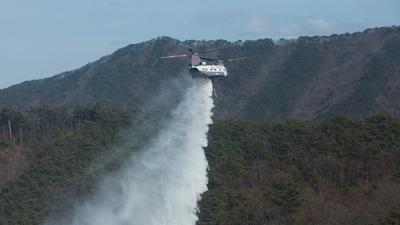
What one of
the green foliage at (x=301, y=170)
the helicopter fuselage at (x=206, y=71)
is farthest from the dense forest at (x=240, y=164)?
the helicopter fuselage at (x=206, y=71)

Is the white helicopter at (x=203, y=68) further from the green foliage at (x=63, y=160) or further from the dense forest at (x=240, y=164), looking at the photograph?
the green foliage at (x=63, y=160)

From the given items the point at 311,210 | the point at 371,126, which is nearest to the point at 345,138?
the point at 371,126

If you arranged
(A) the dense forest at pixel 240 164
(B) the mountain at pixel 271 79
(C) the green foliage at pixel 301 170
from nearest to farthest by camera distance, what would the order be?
(C) the green foliage at pixel 301 170 → (A) the dense forest at pixel 240 164 → (B) the mountain at pixel 271 79

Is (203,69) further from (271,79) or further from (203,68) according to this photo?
(271,79)

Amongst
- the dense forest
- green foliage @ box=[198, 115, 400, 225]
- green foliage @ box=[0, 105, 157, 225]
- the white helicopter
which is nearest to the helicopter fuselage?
the white helicopter

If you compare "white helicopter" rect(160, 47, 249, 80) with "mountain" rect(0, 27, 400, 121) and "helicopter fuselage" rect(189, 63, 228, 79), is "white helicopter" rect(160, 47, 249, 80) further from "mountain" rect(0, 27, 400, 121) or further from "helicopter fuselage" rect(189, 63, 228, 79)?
"mountain" rect(0, 27, 400, 121)

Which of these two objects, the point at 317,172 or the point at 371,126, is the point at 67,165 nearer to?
the point at 317,172
